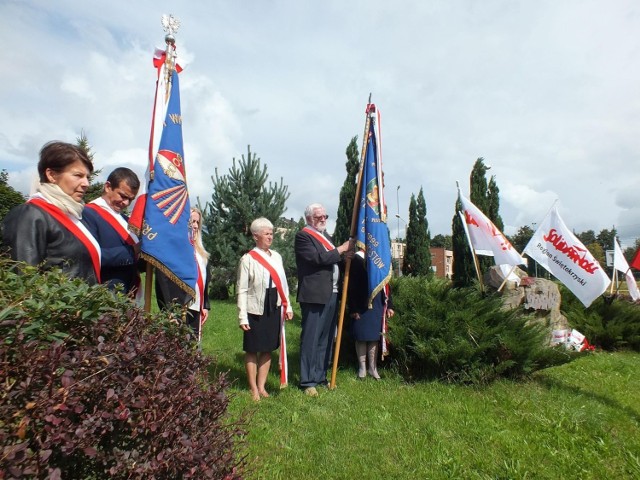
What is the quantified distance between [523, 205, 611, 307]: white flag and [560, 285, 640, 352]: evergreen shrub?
367 centimetres

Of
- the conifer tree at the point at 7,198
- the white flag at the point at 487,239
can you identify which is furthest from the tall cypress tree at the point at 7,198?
the white flag at the point at 487,239

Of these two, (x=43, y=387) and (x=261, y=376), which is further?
(x=261, y=376)

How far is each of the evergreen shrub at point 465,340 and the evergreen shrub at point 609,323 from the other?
179 inches

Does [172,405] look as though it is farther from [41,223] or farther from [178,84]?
[178,84]

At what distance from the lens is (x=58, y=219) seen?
265 centimetres

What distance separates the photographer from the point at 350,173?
51.1 ft

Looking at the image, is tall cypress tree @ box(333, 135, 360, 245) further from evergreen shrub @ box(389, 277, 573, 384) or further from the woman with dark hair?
the woman with dark hair

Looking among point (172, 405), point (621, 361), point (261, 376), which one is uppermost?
point (172, 405)

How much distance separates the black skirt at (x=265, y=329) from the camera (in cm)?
461

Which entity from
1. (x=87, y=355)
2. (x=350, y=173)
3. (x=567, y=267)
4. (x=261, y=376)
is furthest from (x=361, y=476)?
(x=350, y=173)

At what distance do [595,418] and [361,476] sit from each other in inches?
97.2

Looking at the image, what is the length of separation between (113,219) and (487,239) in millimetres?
5042

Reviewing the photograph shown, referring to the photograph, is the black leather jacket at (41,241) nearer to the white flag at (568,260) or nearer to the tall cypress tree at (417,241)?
the white flag at (568,260)

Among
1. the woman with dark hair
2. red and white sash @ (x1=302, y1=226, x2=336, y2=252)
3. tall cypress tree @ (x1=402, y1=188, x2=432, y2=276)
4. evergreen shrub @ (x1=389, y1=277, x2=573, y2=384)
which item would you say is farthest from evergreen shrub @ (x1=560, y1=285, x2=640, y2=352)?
tall cypress tree @ (x1=402, y1=188, x2=432, y2=276)
